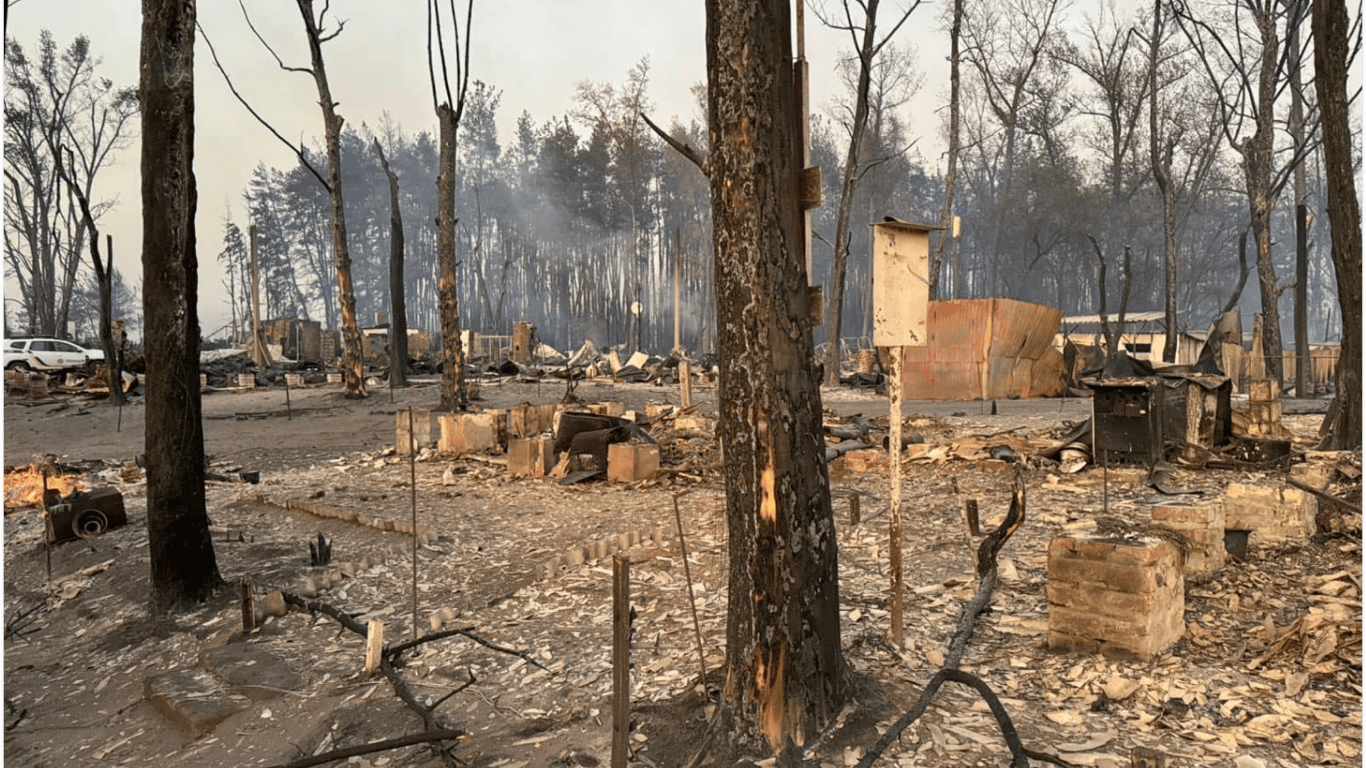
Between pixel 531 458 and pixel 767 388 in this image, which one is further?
pixel 531 458

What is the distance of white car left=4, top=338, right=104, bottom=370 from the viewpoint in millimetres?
23109

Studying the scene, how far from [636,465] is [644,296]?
36388mm

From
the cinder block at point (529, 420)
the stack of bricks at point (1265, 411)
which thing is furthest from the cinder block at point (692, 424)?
the stack of bricks at point (1265, 411)

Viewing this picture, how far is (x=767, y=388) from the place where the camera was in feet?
10.7

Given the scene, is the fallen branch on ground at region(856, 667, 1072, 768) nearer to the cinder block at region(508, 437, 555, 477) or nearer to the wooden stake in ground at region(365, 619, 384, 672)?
the wooden stake in ground at region(365, 619, 384, 672)

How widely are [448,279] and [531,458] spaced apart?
5923 millimetres

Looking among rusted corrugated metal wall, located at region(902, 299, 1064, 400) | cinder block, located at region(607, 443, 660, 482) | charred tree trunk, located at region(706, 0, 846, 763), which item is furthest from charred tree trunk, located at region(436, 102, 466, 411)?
charred tree trunk, located at region(706, 0, 846, 763)

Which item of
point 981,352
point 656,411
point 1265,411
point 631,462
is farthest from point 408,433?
point 981,352

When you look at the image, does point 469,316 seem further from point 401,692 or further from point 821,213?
point 401,692

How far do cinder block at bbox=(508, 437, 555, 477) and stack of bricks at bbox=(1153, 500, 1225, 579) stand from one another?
6.73m

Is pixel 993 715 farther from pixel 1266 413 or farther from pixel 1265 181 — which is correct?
pixel 1265 181

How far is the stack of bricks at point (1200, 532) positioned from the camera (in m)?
5.00

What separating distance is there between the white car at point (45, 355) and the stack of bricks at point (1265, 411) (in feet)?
87.8

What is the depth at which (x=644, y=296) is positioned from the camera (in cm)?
4528
